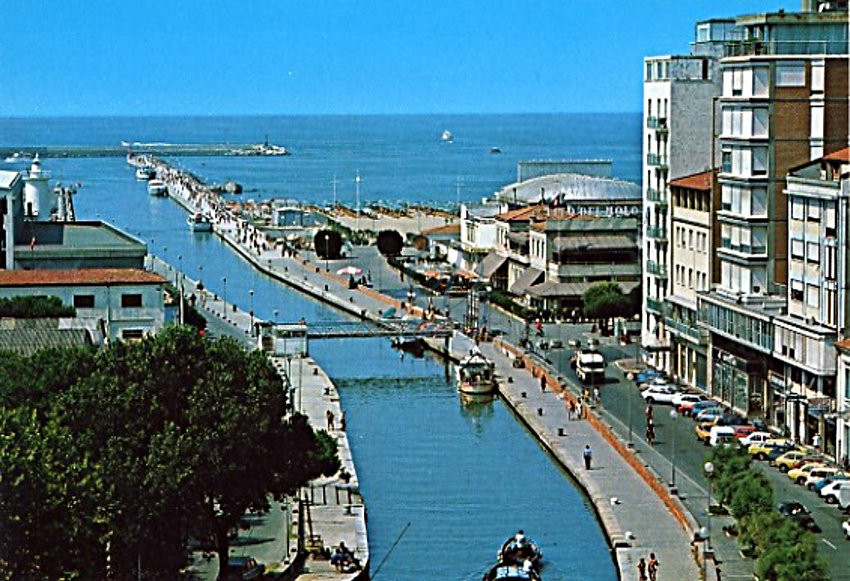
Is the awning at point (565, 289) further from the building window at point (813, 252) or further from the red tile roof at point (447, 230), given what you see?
the red tile roof at point (447, 230)

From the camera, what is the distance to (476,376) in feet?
139

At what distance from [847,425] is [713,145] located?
11.6 m

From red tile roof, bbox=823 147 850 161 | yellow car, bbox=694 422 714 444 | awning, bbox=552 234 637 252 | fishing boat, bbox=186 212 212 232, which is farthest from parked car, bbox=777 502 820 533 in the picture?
fishing boat, bbox=186 212 212 232

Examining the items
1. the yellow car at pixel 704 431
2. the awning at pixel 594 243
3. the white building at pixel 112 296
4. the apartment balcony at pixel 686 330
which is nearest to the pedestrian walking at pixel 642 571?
the yellow car at pixel 704 431

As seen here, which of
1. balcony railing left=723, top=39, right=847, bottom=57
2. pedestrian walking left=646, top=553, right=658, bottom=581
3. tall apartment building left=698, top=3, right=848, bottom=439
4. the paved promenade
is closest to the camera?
pedestrian walking left=646, top=553, right=658, bottom=581

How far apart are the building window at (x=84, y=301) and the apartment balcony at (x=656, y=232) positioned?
45.4ft

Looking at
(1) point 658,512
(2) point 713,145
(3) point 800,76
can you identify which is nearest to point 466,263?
(2) point 713,145

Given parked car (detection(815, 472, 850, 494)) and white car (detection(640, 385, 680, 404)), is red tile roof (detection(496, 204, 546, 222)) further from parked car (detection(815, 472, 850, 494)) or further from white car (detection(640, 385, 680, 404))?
parked car (detection(815, 472, 850, 494))

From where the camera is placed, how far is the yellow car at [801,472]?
30073mm

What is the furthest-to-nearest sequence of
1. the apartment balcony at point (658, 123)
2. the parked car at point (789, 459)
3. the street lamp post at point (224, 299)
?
the street lamp post at point (224, 299), the apartment balcony at point (658, 123), the parked car at point (789, 459)

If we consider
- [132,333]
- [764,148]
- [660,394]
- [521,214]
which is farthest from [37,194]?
[764,148]

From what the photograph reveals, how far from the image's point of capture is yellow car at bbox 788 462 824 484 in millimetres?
30073

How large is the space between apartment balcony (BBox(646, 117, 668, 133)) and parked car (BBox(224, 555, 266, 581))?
21164 millimetres

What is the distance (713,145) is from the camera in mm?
41594
